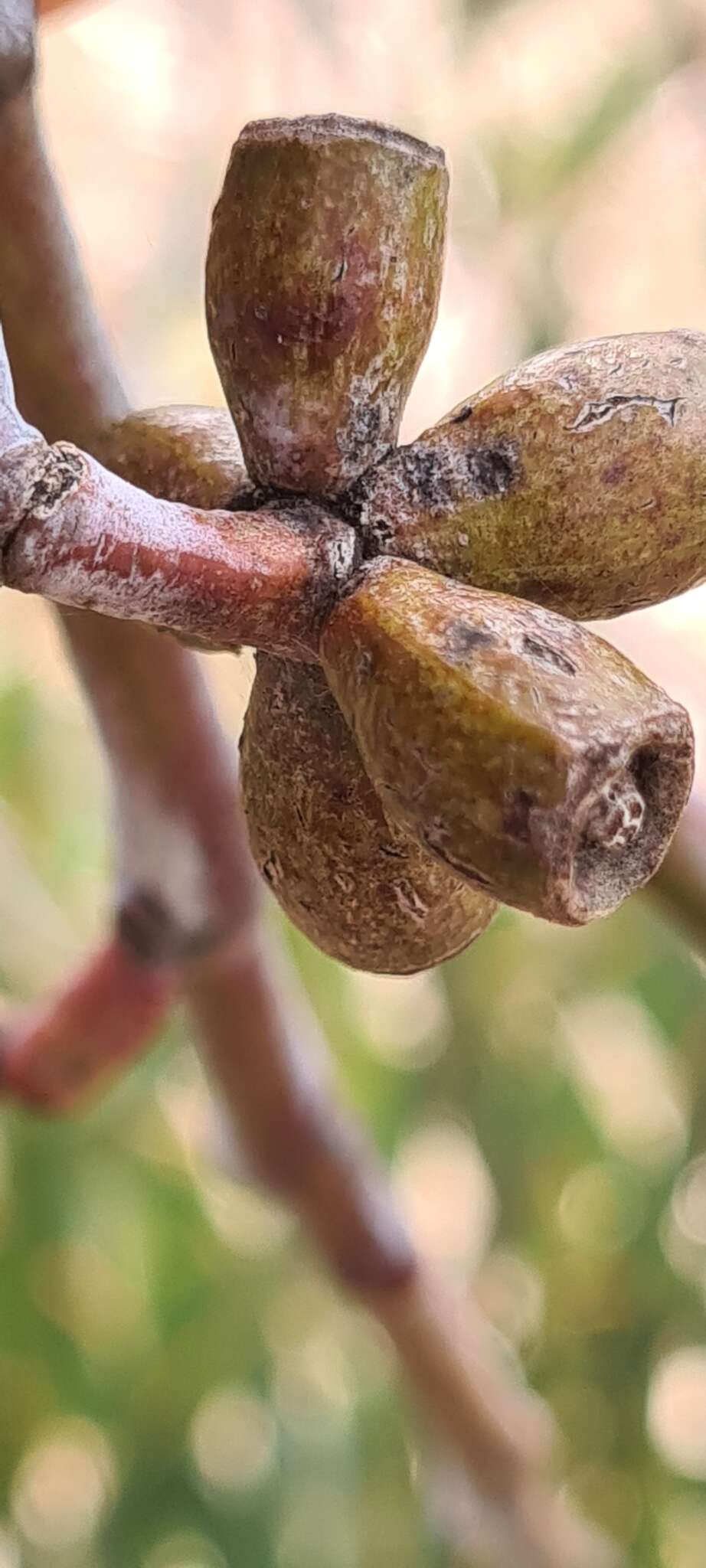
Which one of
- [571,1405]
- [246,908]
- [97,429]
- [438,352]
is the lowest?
[571,1405]

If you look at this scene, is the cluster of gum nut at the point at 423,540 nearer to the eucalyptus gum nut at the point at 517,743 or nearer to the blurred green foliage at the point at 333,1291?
the eucalyptus gum nut at the point at 517,743

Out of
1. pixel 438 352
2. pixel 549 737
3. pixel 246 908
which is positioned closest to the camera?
pixel 549 737

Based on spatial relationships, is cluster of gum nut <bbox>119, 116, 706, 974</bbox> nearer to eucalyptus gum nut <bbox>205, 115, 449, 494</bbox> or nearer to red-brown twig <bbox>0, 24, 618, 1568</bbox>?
eucalyptus gum nut <bbox>205, 115, 449, 494</bbox>

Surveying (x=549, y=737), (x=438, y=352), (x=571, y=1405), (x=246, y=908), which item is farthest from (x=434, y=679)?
(x=571, y=1405)

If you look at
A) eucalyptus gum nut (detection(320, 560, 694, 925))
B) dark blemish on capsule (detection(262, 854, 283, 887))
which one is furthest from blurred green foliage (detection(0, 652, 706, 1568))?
eucalyptus gum nut (detection(320, 560, 694, 925))

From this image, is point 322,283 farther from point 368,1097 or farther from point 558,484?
point 368,1097

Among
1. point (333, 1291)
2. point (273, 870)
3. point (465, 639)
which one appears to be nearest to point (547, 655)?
point (465, 639)

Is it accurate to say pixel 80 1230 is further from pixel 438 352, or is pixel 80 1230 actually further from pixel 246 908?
pixel 438 352
